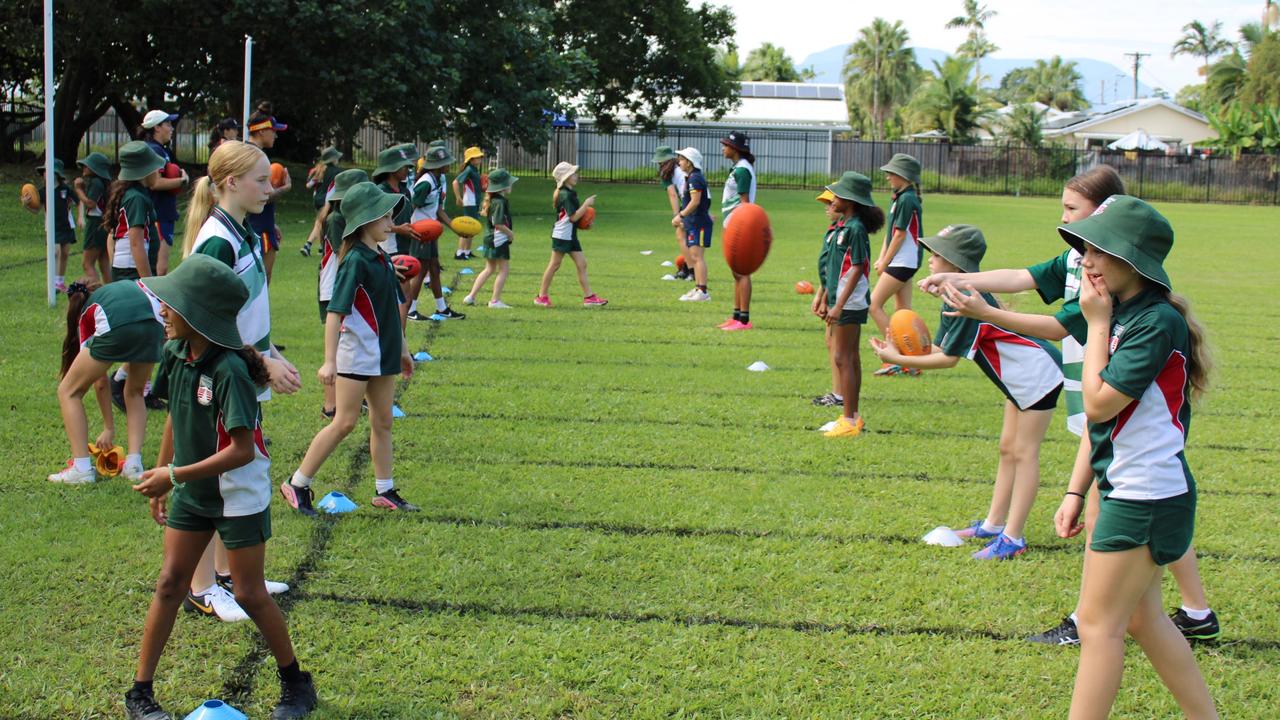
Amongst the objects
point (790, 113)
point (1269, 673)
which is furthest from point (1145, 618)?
point (790, 113)

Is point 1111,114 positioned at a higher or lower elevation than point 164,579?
higher

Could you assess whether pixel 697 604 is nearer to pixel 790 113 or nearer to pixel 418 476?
pixel 418 476

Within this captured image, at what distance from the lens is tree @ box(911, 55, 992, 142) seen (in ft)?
184

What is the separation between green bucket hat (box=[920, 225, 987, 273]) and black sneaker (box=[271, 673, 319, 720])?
3.37 m

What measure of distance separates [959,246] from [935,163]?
4202 centimetres

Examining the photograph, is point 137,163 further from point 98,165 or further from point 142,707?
point 142,707

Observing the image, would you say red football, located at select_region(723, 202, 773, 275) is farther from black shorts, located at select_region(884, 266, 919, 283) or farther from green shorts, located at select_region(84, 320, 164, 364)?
green shorts, located at select_region(84, 320, 164, 364)

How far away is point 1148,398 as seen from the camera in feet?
11.3

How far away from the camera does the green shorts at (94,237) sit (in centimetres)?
1174

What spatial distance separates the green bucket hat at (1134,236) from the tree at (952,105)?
177ft

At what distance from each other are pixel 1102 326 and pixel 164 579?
123 inches

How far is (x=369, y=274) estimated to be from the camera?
230 inches

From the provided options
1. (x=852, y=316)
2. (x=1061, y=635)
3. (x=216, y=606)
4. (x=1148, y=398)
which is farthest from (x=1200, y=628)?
(x=216, y=606)

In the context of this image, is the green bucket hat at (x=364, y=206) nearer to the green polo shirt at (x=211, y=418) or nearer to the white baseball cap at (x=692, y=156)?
the green polo shirt at (x=211, y=418)
